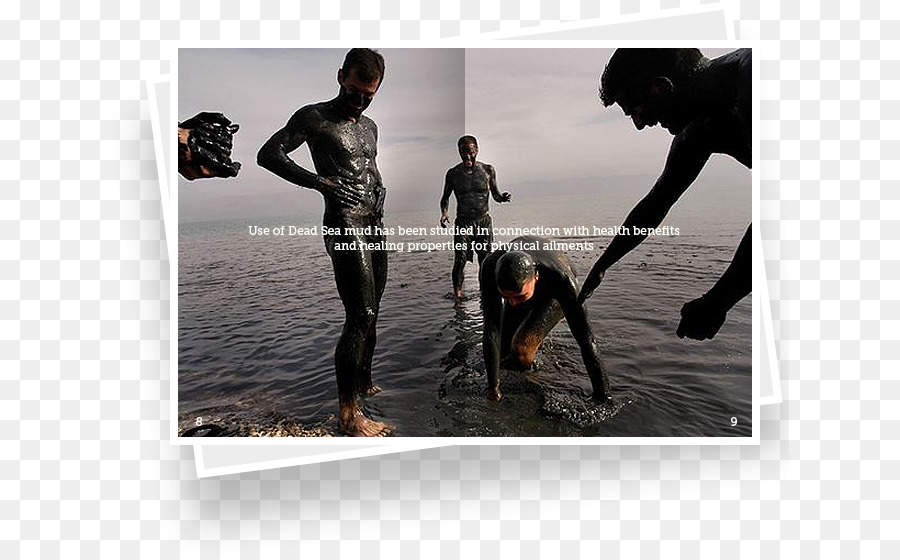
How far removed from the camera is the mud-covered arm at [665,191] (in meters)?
2.79

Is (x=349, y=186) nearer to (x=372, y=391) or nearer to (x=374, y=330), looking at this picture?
(x=374, y=330)

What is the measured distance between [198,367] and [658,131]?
210 centimetres

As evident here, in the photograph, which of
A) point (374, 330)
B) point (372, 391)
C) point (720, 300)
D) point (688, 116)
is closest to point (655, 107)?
point (688, 116)

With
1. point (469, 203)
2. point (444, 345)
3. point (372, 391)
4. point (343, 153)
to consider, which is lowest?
point (372, 391)

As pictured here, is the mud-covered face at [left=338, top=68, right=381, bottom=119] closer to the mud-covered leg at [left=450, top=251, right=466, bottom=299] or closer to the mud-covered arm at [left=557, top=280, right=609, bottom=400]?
the mud-covered leg at [left=450, top=251, right=466, bottom=299]

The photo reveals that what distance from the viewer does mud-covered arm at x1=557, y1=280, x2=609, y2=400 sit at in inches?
114

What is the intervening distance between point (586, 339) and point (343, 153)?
1.23 metres

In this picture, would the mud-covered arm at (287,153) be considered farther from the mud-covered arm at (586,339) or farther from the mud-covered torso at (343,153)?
the mud-covered arm at (586,339)

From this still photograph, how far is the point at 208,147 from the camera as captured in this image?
9.32 ft

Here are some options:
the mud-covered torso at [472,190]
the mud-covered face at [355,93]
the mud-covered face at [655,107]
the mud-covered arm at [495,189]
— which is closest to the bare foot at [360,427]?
the mud-covered torso at [472,190]

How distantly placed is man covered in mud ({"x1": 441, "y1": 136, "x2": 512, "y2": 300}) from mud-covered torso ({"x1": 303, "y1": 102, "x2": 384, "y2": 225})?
0.32m

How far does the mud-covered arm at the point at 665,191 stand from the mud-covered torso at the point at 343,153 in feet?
3.19
